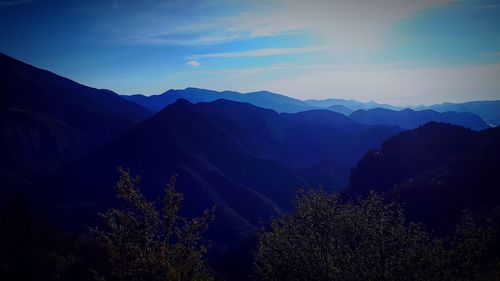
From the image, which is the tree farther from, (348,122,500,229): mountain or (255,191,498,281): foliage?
(348,122,500,229): mountain

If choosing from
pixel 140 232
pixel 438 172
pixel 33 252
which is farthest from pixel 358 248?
pixel 438 172

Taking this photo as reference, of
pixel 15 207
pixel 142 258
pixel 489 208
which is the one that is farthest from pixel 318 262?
pixel 489 208

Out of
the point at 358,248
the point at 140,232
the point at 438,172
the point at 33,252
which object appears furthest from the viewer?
the point at 438,172

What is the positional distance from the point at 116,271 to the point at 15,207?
6126 cm

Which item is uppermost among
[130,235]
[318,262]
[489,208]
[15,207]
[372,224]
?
[130,235]

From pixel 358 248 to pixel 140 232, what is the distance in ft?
45.0

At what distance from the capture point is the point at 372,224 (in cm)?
2298

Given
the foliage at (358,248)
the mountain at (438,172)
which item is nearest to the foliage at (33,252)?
the foliage at (358,248)

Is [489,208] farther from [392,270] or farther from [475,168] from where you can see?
[392,270]

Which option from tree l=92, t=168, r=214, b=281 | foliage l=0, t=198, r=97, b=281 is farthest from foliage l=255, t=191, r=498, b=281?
foliage l=0, t=198, r=97, b=281

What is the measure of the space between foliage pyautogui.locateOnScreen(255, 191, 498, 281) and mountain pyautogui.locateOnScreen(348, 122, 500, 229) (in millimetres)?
62861

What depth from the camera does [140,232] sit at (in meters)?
16.9

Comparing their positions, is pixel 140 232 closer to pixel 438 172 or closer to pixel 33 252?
pixel 33 252

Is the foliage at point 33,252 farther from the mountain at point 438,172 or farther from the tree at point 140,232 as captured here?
the mountain at point 438,172
